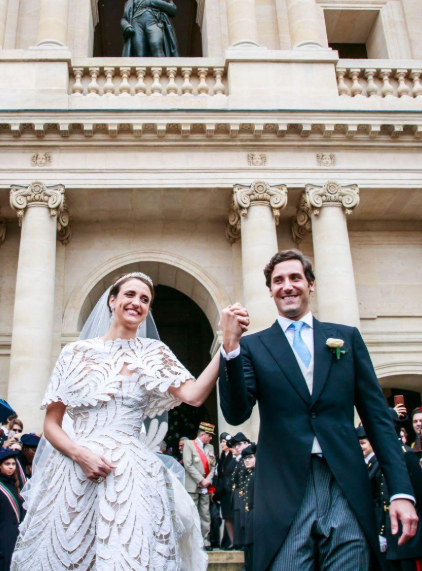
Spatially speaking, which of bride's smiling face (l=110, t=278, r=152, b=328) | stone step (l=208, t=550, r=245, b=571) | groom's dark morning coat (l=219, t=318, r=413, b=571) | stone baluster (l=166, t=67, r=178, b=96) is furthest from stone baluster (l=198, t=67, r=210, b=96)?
groom's dark morning coat (l=219, t=318, r=413, b=571)

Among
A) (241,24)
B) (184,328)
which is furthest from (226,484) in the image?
(184,328)

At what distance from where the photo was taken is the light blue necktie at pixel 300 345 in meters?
3.38

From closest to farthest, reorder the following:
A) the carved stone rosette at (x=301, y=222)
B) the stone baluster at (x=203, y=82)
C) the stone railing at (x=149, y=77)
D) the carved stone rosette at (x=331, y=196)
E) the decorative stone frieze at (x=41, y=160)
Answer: the decorative stone frieze at (x=41, y=160)
the carved stone rosette at (x=331, y=196)
the carved stone rosette at (x=301, y=222)
the stone railing at (x=149, y=77)
the stone baluster at (x=203, y=82)

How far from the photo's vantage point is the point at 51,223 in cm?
1370

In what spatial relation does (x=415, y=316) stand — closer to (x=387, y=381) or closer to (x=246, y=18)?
(x=387, y=381)

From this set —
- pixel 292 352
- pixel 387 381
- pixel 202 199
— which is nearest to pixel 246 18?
pixel 202 199

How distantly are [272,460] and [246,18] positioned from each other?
588 inches

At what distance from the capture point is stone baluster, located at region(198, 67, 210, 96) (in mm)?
14836

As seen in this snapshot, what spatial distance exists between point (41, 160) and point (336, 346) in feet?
39.4

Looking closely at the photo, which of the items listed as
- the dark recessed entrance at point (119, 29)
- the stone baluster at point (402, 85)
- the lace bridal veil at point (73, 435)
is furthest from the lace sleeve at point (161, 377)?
the dark recessed entrance at point (119, 29)

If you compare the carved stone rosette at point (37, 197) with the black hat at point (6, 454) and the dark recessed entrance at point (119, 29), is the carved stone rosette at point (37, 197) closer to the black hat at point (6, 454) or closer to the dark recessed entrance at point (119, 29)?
the black hat at point (6, 454)

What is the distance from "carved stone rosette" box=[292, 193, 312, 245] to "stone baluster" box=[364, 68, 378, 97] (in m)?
3.17

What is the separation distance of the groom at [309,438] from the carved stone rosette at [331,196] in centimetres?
1087

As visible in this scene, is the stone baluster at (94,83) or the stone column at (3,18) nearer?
the stone baluster at (94,83)
